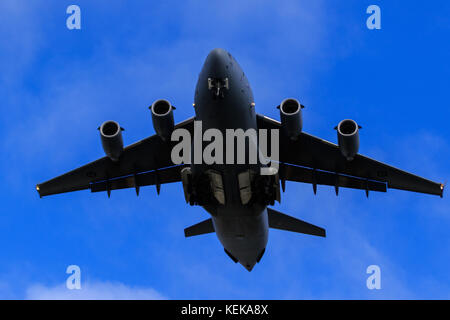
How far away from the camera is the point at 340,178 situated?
15805 mm

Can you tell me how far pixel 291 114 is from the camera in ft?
43.3

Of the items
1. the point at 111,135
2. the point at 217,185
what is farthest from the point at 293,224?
the point at 111,135

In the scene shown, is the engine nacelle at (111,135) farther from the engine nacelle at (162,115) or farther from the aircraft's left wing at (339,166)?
the aircraft's left wing at (339,166)

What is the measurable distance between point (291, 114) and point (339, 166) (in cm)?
305

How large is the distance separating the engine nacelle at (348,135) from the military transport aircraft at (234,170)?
2cm

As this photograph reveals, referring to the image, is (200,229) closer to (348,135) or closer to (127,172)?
(127,172)

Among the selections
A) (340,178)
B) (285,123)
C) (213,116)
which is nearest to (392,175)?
(340,178)

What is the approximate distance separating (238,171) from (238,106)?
1.62 metres

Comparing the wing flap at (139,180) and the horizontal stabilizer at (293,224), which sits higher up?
the wing flap at (139,180)

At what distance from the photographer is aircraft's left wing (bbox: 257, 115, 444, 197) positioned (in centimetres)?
1499

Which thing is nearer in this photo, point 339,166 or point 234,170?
point 234,170

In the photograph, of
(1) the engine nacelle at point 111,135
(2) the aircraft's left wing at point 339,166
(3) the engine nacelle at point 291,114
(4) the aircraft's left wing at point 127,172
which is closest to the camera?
(3) the engine nacelle at point 291,114

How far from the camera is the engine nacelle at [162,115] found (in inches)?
525

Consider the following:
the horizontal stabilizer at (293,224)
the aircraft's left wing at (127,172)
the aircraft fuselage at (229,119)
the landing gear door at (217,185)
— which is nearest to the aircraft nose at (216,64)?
the aircraft fuselage at (229,119)
